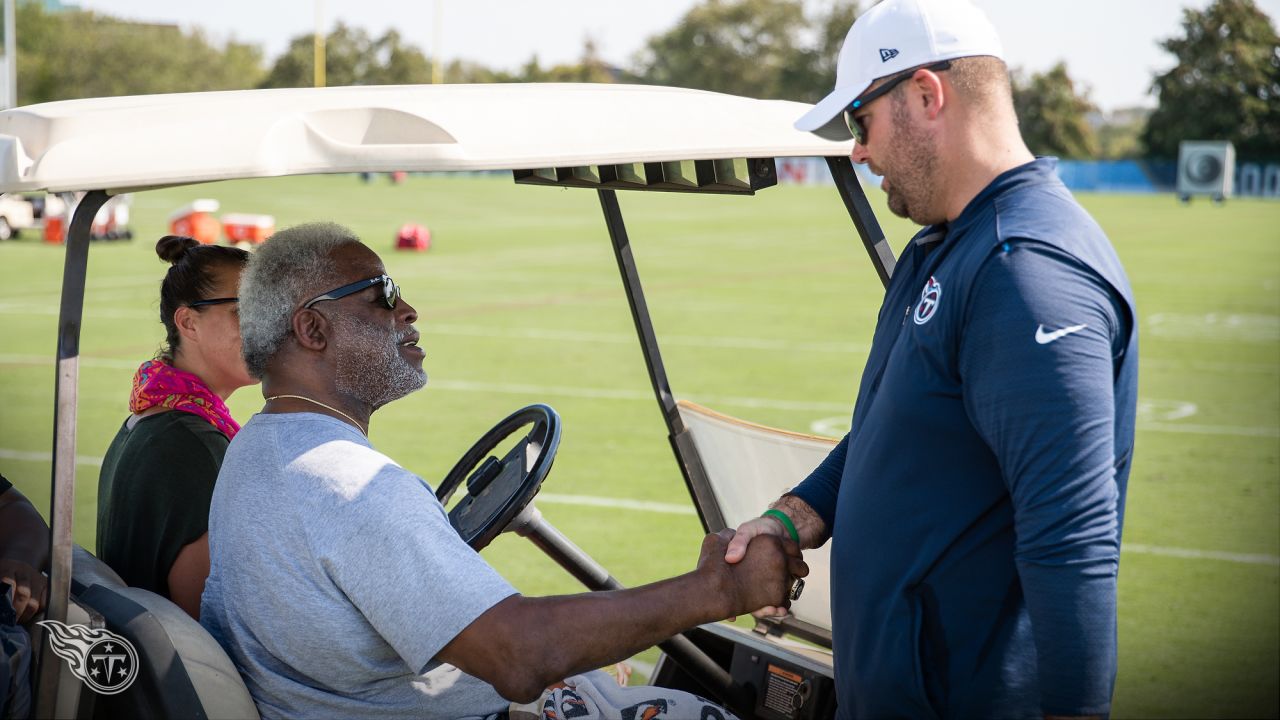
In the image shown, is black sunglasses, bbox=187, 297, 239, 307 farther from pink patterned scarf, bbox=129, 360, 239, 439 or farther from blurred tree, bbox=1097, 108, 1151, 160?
blurred tree, bbox=1097, 108, 1151, 160

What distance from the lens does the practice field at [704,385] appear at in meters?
5.62

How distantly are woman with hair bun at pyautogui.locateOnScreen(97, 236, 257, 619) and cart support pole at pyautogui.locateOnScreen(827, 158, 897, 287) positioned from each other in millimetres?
1361

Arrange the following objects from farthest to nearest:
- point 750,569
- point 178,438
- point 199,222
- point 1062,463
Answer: point 199,222
point 178,438
point 750,569
point 1062,463

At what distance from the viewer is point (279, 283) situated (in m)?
2.49

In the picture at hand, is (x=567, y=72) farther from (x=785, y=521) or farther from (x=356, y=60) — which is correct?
(x=785, y=521)

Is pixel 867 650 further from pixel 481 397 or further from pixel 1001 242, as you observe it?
pixel 481 397

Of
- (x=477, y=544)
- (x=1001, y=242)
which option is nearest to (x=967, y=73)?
(x=1001, y=242)

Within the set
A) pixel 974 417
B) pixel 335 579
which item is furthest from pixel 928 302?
pixel 335 579

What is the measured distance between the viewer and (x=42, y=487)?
22.1ft

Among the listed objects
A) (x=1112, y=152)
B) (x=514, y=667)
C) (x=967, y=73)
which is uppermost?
(x=1112, y=152)

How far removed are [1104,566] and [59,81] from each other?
80.5 meters

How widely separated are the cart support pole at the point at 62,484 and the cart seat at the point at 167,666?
0.10m

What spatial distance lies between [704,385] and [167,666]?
8.55 meters

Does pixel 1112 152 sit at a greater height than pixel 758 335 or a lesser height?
greater
